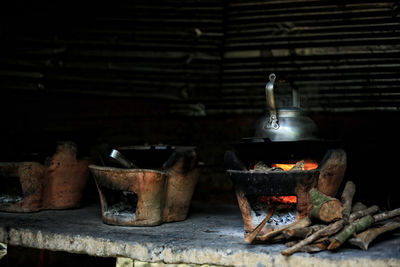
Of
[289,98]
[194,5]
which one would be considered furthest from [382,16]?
[194,5]

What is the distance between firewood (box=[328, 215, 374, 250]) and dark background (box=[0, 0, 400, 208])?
1915 mm

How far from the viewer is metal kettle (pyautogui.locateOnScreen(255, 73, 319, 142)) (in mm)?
3654

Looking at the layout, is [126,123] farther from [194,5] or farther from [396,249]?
[396,249]

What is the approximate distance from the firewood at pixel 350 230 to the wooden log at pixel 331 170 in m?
0.42

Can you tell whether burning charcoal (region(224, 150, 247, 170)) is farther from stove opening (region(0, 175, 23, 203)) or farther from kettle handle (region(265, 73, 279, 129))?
stove opening (region(0, 175, 23, 203))

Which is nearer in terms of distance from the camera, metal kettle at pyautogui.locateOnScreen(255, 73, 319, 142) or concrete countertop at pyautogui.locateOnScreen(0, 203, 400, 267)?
concrete countertop at pyautogui.locateOnScreen(0, 203, 400, 267)

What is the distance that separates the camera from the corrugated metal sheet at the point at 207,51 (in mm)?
4875

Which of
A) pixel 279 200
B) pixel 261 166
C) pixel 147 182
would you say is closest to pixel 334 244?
pixel 279 200

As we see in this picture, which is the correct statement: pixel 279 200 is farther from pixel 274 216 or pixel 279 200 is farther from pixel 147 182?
pixel 147 182

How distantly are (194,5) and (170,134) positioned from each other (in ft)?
5.68

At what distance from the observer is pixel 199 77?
214 inches

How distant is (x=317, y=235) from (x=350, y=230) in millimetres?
240

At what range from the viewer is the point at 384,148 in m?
4.87

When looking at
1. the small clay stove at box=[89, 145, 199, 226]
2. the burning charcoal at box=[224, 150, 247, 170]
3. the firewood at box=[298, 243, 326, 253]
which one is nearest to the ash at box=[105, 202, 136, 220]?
the small clay stove at box=[89, 145, 199, 226]
